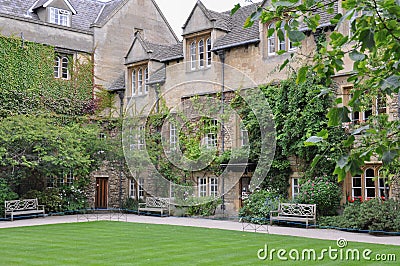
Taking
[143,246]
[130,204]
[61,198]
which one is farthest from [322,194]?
[61,198]

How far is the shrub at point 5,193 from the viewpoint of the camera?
20594mm

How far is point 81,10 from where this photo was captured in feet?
93.7

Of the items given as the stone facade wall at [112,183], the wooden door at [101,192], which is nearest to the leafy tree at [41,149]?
the stone facade wall at [112,183]

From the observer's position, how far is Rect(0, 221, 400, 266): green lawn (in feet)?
31.9

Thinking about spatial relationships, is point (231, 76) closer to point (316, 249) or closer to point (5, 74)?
point (5, 74)

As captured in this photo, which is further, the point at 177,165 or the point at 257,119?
the point at 177,165

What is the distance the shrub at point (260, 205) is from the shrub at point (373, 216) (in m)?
2.68

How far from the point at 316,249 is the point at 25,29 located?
1826 cm

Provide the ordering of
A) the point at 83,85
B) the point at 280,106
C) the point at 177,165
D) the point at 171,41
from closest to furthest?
the point at 280,106
the point at 177,165
the point at 83,85
the point at 171,41

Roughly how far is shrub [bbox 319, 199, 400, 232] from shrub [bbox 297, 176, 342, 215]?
2.79 feet

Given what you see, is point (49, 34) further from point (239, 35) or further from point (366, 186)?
point (366, 186)

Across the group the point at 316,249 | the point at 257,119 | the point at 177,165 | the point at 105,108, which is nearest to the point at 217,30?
the point at 257,119

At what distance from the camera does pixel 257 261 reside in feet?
31.5

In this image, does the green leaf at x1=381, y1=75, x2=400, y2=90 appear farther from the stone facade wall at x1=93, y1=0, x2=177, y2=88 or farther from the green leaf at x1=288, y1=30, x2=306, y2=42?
the stone facade wall at x1=93, y1=0, x2=177, y2=88
